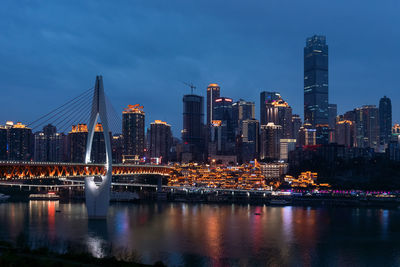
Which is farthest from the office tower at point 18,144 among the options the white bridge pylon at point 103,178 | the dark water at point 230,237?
the white bridge pylon at point 103,178

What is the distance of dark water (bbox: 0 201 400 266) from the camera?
36.0 metres

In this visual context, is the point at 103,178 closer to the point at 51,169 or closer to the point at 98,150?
the point at 51,169

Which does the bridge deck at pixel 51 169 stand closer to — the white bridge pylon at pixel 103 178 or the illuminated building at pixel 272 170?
the white bridge pylon at pixel 103 178

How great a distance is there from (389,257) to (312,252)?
6415 millimetres

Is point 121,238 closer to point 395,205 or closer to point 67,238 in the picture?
point 67,238

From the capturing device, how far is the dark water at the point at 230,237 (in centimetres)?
3600

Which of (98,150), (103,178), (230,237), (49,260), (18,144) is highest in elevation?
(18,144)

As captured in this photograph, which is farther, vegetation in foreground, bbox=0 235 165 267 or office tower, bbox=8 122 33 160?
office tower, bbox=8 122 33 160

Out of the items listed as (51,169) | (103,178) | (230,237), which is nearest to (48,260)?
(230,237)

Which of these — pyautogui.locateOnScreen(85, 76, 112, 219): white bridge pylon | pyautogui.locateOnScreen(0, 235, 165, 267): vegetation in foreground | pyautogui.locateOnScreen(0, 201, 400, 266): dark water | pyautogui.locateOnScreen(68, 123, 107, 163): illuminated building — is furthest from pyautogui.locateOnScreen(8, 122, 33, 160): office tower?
pyautogui.locateOnScreen(0, 235, 165, 267): vegetation in foreground

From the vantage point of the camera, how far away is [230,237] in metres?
46.6

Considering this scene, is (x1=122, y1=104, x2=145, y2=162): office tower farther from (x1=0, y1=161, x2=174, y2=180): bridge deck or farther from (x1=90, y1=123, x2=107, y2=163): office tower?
(x1=0, y1=161, x2=174, y2=180): bridge deck

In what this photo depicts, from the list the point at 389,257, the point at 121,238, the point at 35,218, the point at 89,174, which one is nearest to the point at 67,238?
the point at 121,238

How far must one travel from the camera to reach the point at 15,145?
134 m
